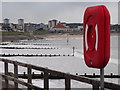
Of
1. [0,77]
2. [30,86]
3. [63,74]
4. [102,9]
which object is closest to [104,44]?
[102,9]

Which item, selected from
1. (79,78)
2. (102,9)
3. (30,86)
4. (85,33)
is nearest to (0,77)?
(30,86)

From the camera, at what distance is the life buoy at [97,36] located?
320cm

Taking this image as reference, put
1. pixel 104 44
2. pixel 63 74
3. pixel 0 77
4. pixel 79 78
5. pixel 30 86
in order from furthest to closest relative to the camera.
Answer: pixel 0 77 → pixel 30 86 → pixel 63 74 → pixel 79 78 → pixel 104 44

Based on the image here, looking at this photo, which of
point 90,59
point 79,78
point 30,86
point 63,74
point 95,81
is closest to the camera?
point 90,59

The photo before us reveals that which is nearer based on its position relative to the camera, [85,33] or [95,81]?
[85,33]

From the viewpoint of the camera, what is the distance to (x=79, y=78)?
5.00m

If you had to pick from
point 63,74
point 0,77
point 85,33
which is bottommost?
point 0,77

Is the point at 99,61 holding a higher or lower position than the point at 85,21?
lower

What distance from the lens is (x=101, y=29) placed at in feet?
10.5

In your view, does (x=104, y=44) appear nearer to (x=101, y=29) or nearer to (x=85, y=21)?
(x=101, y=29)

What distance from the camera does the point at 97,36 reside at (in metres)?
3.31

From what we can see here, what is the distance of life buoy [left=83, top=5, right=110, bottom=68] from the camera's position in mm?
3195

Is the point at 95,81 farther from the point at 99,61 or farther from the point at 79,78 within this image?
the point at 99,61

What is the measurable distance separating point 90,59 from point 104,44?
0.43 m
